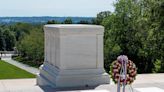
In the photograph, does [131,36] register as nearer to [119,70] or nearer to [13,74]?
[13,74]

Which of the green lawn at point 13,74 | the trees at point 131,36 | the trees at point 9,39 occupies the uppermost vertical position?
the trees at point 131,36

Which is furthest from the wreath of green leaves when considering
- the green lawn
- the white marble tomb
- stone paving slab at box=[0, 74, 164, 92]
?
the green lawn

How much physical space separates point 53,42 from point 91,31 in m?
1.14

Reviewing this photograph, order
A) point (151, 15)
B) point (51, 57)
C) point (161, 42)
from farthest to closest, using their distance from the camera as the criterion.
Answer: point (161, 42), point (151, 15), point (51, 57)

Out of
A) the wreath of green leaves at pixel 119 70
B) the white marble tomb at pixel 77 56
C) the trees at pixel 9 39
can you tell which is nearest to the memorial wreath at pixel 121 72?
the wreath of green leaves at pixel 119 70

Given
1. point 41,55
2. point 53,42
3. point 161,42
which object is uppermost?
point 53,42

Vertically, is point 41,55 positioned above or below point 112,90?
below

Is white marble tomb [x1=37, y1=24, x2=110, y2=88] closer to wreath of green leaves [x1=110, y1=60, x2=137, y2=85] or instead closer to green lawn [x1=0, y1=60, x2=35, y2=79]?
wreath of green leaves [x1=110, y1=60, x2=137, y2=85]

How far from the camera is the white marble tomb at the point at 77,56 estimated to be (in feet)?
30.6

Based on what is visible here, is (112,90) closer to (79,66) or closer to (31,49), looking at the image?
(79,66)

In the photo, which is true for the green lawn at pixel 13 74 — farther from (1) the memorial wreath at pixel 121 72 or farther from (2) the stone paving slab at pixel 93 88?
(1) the memorial wreath at pixel 121 72

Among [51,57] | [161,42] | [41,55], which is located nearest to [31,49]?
[41,55]

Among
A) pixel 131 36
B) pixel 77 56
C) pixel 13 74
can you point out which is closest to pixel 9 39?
pixel 13 74

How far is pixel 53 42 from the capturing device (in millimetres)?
9898
